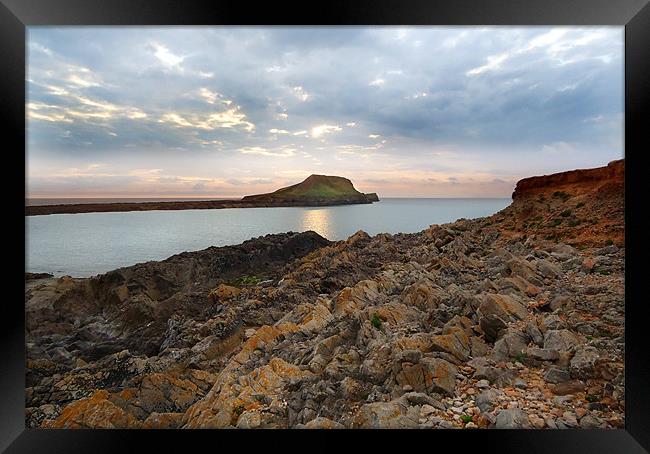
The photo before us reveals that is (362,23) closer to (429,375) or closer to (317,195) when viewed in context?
(317,195)

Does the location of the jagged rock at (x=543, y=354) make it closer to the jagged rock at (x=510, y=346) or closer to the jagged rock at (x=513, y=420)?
the jagged rock at (x=510, y=346)

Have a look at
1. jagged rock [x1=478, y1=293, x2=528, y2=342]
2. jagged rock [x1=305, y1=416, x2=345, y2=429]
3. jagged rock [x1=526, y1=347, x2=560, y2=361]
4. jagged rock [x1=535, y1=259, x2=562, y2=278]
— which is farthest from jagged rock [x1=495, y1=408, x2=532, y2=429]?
jagged rock [x1=535, y1=259, x2=562, y2=278]

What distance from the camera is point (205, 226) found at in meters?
4.26

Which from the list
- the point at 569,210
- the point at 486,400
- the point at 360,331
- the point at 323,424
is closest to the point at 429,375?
the point at 486,400

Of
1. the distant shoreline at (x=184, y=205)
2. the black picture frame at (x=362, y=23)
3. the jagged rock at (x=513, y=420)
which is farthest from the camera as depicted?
the distant shoreline at (x=184, y=205)

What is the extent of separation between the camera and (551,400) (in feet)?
7.60

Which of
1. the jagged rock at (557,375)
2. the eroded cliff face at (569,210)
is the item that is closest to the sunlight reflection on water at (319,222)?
the eroded cliff face at (569,210)

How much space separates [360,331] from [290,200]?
2055 millimetres

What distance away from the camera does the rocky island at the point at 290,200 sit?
3.86 meters

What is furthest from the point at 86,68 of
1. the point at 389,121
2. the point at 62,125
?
the point at 389,121

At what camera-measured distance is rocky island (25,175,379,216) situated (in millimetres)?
3857

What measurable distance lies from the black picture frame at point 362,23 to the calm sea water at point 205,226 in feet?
5.45

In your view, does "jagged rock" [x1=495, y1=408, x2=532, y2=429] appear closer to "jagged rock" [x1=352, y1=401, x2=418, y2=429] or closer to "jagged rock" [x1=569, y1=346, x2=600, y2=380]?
"jagged rock" [x1=569, y1=346, x2=600, y2=380]

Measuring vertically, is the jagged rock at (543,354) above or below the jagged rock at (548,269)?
below
